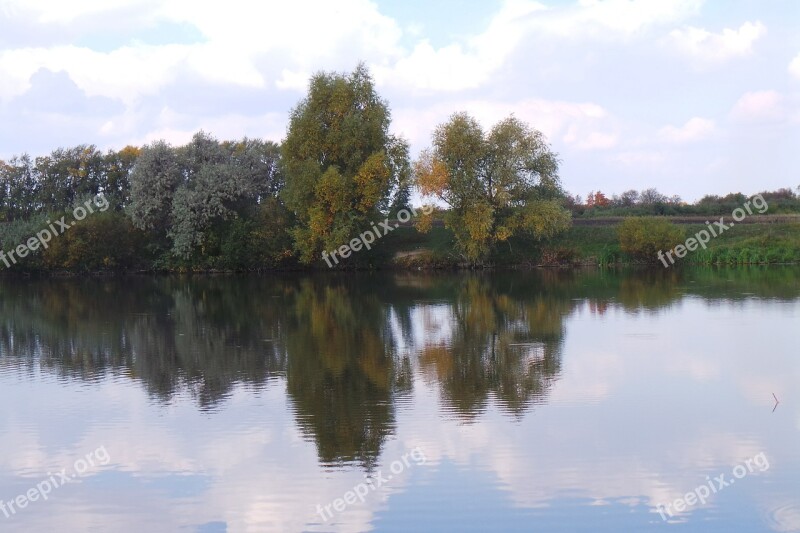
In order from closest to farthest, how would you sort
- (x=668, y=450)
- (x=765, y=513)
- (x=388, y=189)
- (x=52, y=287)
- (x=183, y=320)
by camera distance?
(x=765, y=513), (x=668, y=450), (x=183, y=320), (x=52, y=287), (x=388, y=189)

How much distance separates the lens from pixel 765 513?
9023mm

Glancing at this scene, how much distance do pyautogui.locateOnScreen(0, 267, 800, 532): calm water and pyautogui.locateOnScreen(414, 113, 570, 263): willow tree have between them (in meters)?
24.8

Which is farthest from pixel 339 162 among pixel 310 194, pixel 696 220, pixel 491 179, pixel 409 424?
pixel 409 424

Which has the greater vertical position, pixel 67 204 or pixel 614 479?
pixel 67 204

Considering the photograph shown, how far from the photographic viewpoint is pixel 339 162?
51594 mm

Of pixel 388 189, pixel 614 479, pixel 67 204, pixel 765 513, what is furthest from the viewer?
pixel 67 204

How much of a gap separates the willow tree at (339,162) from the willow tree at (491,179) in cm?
231

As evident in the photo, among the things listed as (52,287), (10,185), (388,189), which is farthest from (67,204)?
(388,189)

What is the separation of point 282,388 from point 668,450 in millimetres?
7179

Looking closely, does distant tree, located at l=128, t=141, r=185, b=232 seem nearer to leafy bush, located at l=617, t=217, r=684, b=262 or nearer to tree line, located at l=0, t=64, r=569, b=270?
tree line, located at l=0, t=64, r=569, b=270

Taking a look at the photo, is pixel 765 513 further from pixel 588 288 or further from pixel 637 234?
pixel 637 234

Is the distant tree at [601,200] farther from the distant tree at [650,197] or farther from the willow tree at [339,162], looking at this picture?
the willow tree at [339,162]

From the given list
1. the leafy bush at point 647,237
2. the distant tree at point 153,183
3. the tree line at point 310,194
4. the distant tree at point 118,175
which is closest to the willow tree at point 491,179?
the tree line at point 310,194

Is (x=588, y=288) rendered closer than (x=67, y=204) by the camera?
Yes
